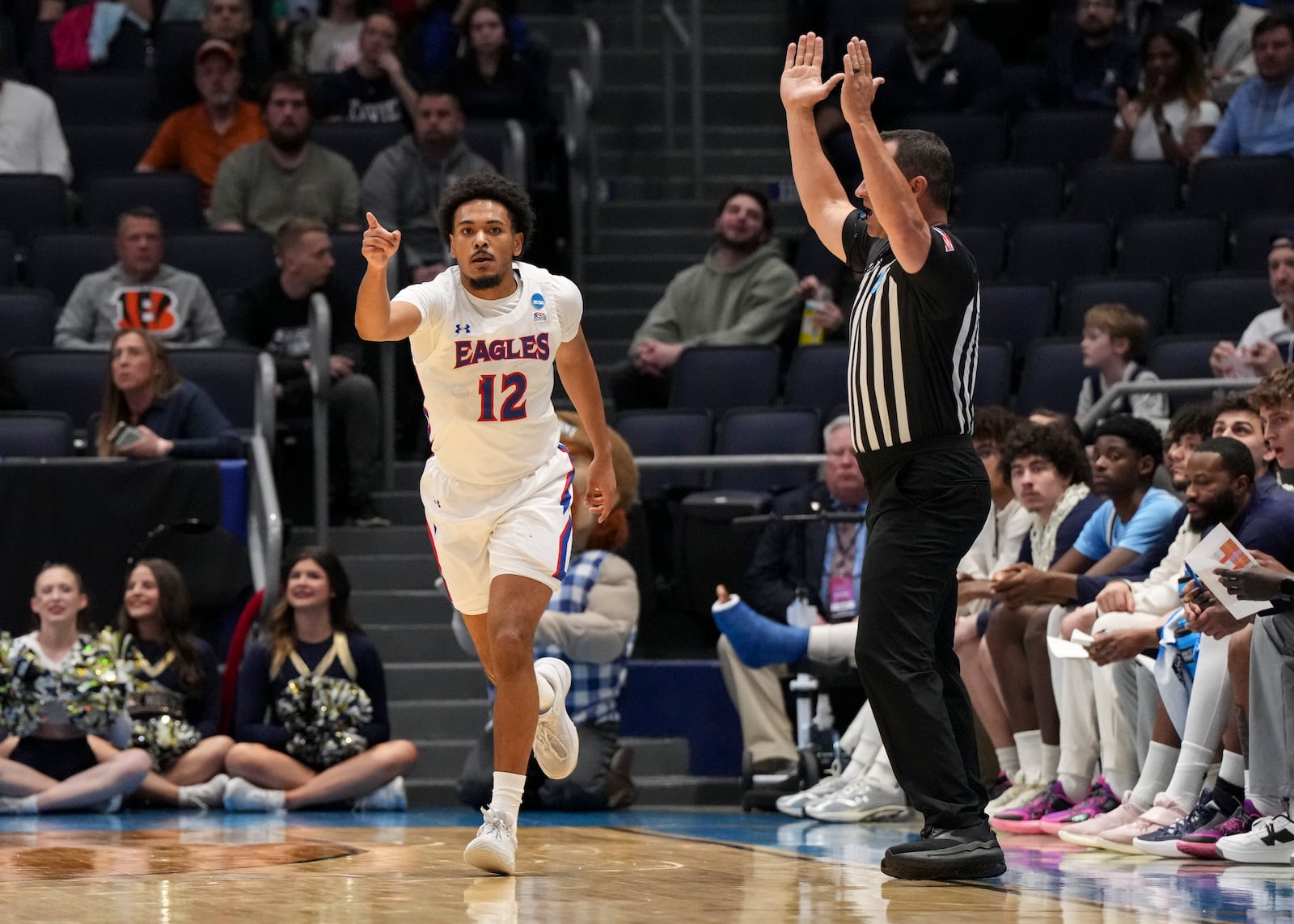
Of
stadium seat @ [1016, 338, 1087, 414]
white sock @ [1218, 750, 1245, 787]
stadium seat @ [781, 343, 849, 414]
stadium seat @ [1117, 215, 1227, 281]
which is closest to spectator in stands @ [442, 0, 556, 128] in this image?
stadium seat @ [781, 343, 849, 414]

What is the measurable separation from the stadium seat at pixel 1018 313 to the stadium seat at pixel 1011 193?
1.09 metres

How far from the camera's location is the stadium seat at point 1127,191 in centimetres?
1082

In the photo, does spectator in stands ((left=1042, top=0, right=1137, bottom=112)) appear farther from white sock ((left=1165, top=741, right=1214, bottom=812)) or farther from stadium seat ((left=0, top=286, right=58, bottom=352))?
white sock ((left=1165, top=741, right=1214, bottom=812))

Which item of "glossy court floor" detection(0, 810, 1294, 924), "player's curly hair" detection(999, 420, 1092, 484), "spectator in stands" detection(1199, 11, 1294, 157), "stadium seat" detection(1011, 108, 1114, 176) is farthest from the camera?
"stadium seat" detection(1011, 108, 1114, 176)

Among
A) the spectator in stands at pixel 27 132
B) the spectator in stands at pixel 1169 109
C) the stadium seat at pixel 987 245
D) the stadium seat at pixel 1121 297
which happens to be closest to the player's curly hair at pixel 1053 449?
the stadium seat at pixel 1121 297

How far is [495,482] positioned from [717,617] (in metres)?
2.24

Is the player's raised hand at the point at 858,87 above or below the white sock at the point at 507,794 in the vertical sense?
above

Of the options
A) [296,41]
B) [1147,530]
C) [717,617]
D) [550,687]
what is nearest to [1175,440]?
[1147,530]

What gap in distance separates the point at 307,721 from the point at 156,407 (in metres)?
1.77

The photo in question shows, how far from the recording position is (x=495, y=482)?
5.49 m

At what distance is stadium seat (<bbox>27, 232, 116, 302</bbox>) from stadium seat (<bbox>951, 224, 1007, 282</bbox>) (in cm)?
440

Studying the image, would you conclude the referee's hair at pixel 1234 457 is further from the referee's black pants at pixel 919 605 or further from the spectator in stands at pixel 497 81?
the spectator in stands at pixel 497 81

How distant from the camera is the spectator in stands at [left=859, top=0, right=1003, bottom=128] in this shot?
11750 millimetres

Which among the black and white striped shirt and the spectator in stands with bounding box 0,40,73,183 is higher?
the spectator in stands with bounding box 0,40,73,183
